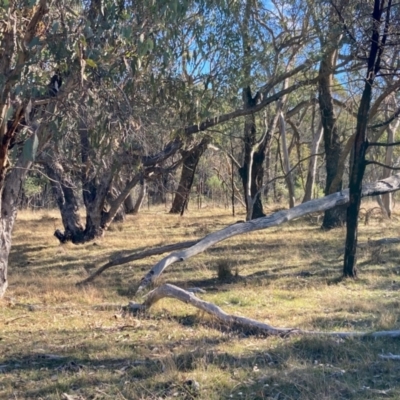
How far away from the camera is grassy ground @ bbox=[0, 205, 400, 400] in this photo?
5.46 metres

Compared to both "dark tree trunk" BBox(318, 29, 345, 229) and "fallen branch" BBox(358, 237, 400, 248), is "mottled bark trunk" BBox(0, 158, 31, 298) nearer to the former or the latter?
"fallen branch" BBox(358, 237, 400, 248)

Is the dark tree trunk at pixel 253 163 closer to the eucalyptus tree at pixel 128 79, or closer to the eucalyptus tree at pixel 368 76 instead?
the eucalyptus tree at pixel 368 76

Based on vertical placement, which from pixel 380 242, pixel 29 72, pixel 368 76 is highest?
pixel 368 76

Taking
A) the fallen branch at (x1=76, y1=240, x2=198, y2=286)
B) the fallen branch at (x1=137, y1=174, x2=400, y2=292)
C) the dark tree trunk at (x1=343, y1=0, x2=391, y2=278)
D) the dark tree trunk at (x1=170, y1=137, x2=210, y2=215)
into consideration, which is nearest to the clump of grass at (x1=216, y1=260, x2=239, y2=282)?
the fallen branch at (x1=137, y1=174, x2=400, y2=292)

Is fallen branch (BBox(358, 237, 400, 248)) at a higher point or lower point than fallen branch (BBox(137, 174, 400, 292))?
lower

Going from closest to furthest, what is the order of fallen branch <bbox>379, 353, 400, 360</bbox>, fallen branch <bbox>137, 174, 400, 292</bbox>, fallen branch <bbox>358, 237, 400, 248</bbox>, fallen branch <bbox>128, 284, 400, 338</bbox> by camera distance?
fallen branch <bbox>379, 353, 400, 360</bbox> < fallen branch <bbox>128, 284, 400, 338</bbox> < fallen branch <bbox>137, 174, 400, 292</bbox> < fallen branch <bbox>358, 237, 400, 248</bbox>

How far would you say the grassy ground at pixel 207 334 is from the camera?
215 inches

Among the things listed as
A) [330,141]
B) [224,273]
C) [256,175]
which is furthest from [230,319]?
[256,175]

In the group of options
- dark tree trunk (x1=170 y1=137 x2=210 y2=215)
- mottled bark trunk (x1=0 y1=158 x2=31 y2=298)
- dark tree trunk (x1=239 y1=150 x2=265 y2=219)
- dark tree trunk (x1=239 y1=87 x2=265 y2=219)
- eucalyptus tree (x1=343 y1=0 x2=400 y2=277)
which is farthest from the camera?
dark tree trunk (x1=170 y1=137 x2=210 y2=215)

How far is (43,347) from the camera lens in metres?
6.96

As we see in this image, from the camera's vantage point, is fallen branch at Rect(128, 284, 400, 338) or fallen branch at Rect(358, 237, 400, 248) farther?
fallen branch at Rect(358, 237, 400, 248)

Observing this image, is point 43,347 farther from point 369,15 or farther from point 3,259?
point 369,15

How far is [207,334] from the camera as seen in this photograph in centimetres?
729

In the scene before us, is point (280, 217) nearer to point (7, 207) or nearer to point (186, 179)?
point (7, 207)
